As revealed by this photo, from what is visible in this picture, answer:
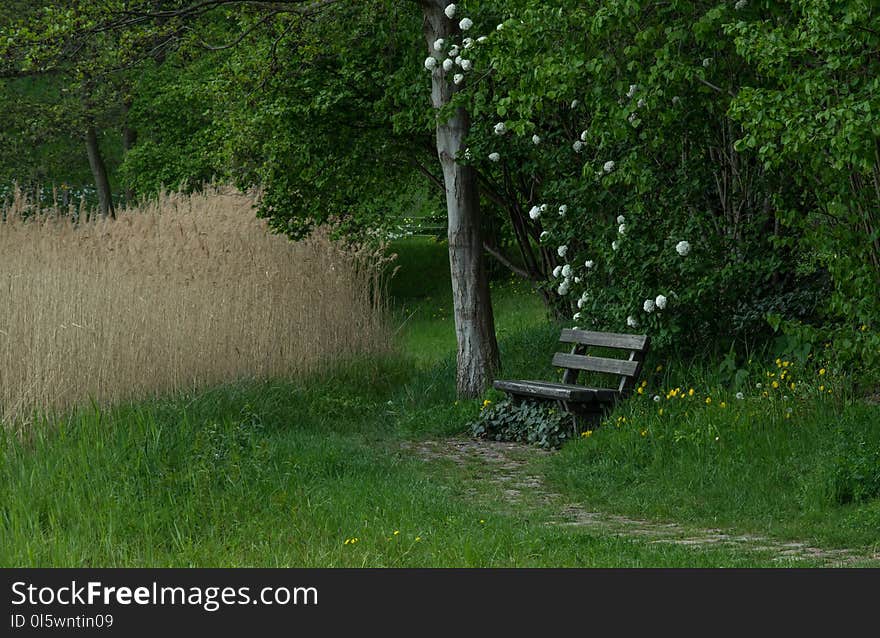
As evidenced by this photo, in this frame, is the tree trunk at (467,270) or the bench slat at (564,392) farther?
the tree trunk at (467,270)

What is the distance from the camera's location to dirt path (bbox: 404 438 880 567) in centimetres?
595

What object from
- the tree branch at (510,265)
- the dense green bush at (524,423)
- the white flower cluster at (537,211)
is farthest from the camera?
the tree branch at (510,265)

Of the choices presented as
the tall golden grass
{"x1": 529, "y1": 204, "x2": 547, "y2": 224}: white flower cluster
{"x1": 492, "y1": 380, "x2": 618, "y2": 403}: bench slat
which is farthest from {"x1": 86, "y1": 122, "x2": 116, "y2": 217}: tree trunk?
{"x1": 492, "y1": 380, "x2": 618, "y2": 403}: bench slat

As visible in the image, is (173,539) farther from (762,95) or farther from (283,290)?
(283,290)

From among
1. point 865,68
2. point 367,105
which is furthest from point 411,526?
point 367,105

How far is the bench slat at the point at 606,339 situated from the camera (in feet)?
30.2

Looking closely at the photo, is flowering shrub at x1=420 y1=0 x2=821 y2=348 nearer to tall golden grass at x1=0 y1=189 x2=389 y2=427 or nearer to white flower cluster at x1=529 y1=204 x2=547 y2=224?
white flower cluster at x1=529 y1=204 x2=547 y2=224

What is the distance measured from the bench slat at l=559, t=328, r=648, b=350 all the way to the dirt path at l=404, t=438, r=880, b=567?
103cm

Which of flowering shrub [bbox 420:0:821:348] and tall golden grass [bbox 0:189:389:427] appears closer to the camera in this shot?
flowering shrub [bbox 420:0:821:348]

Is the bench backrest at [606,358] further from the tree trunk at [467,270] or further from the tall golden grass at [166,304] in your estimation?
the tall golden grass at [166,304]

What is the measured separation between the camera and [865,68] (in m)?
6.52

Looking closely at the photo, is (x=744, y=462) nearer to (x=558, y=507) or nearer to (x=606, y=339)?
(x=558, y=507)

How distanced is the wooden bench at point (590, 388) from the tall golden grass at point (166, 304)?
225cm

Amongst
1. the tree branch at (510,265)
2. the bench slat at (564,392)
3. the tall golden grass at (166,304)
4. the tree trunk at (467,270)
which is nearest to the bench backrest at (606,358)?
the bench slat at (564,392)
